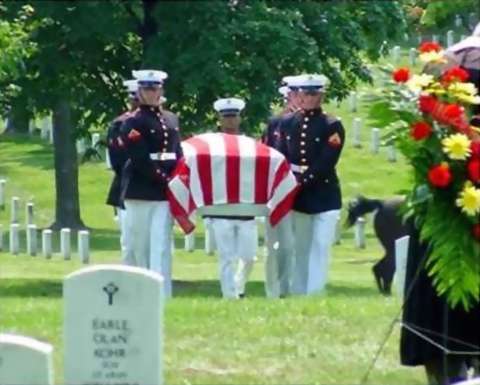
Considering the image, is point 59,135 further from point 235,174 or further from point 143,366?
point 143,366

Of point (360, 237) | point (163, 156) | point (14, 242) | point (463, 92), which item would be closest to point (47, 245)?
point (14, 242)

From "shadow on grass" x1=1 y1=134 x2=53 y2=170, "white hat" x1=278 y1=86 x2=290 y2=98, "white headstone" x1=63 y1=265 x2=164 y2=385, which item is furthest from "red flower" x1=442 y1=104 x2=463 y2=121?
"shadow on grass" x1=1 y1=134 x2=53 y2=170

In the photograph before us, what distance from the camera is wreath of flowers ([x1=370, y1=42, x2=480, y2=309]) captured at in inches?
384

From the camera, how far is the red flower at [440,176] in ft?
31.8

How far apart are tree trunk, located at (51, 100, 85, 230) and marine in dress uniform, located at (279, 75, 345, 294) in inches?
621

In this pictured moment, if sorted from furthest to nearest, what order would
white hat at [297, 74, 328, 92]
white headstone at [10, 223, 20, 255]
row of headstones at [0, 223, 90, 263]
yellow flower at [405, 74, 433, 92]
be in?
white headstone at [10, 223, 20, 255] → row of headstones at [0, 223, 90, 263] → white hat at [297, 74, 328, 92] → yellow flower at [405, 74, 433, 92]

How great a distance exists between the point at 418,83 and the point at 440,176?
489 millimetres

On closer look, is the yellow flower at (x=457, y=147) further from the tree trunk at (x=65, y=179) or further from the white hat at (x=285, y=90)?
the tree trunk at (x=65, y=179)

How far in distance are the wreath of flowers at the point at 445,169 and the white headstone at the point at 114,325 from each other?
1452 millimetres

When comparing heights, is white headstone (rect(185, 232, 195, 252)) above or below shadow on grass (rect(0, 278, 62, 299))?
below

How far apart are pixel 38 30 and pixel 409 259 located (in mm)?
12884

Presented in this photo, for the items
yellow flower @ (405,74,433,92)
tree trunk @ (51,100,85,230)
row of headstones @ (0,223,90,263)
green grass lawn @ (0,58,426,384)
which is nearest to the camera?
yellow flower @ (405,74,433,92)

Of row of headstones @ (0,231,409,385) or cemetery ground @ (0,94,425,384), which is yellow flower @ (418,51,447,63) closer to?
cemetery ground @ (0,94,425,384)

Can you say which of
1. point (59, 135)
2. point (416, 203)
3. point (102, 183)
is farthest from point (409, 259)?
point (102, 183)
